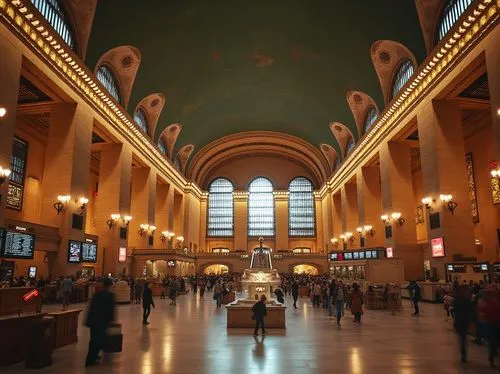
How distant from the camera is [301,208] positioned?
42.2 meters

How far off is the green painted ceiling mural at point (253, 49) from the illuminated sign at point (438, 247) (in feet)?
23.7

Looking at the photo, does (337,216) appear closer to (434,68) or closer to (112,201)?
(112,201)

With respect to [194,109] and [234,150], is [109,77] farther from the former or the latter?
[234,150]

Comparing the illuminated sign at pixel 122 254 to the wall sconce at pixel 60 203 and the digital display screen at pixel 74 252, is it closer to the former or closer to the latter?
the digital display screen at pixel 74 252

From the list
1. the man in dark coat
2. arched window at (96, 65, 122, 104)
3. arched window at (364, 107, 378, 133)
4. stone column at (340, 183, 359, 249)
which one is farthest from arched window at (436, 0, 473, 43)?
stone column at (340, 183, 359, 249)

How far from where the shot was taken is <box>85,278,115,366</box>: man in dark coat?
18.3ft

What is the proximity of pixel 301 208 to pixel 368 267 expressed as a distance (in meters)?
25.9

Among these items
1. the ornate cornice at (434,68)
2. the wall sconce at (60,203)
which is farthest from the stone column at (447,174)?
the wall sconce at (60,203)

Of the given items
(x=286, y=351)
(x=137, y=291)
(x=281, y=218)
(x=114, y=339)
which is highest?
(x=281, y=218)

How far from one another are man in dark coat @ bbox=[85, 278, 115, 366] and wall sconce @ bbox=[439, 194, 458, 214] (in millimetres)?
12448

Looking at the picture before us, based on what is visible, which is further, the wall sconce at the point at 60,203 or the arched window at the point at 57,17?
the wall sconce at the point at 60,203

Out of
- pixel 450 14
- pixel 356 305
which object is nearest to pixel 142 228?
pixel 356 305

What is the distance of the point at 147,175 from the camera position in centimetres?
2544

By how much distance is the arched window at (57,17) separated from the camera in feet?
44.5
